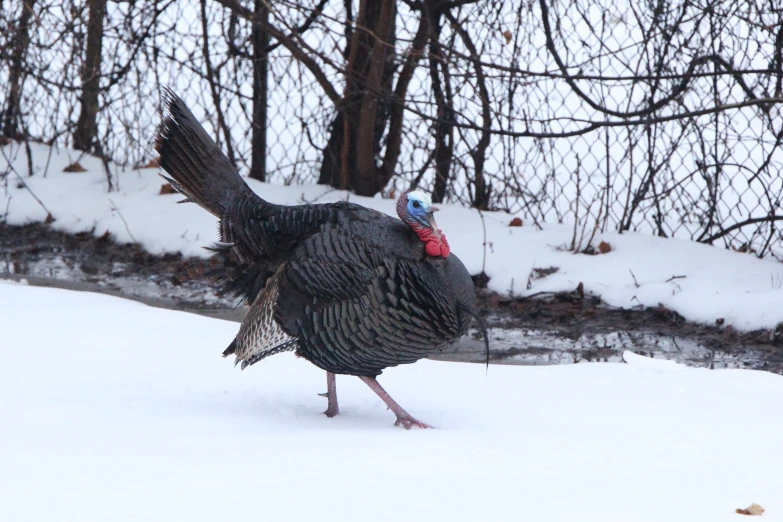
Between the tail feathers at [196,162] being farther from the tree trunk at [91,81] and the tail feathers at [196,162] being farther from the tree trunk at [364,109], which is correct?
the tree trunk at [91,81]

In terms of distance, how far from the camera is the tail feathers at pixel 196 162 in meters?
3.37

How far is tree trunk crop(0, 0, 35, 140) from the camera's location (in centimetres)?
627

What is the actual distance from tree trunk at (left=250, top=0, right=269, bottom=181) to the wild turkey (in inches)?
127

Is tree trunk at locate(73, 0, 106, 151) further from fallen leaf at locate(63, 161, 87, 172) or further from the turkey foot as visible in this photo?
the turkey foot

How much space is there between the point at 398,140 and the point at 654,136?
1.65 metres

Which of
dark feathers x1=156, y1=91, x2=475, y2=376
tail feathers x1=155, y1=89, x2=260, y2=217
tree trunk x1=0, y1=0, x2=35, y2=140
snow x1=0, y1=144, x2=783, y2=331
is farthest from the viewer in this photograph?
tree trunk x1=0, y1=0, x2=35, y2=140

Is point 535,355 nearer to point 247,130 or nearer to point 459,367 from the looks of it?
point 459,367

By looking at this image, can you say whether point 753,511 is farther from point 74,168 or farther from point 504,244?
point 74,168

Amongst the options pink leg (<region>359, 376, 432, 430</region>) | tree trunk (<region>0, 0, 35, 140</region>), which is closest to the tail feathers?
pink leg (<region>359, 376, 432, 430</region>)

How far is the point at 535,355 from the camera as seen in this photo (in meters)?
4.25

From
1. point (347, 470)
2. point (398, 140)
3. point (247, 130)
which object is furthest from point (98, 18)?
point (347, 470)

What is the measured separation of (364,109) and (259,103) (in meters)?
0.94

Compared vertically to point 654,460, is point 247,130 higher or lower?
higher

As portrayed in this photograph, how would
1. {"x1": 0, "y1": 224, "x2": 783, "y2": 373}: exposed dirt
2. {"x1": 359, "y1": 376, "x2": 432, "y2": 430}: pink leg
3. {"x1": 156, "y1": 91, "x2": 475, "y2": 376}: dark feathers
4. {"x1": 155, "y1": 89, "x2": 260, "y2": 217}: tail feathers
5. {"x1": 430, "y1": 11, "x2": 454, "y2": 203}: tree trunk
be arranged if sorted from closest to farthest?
1. {"x1": 156, "y1": 91, "x2": 475, "y2": 376}: dark feathers
2. {"x1": 359, "y1": 376, "x2": 432, "y2": 430}: pink leg
3. {"x1": 155, "y1": 89, "x2": 260, "y2": 217}: tail feathers
4. {"x1": 0, "y1": 224, "x2": 783, "y2": 373}: exposed dirt
5. {"x1": 430, "y1": 11, "x2": 454, "y2": 203}: tree trunk
